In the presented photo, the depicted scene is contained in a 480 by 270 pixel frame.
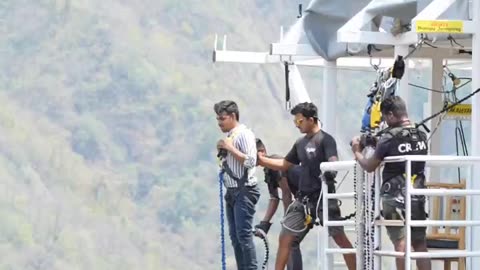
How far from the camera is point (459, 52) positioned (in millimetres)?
14547

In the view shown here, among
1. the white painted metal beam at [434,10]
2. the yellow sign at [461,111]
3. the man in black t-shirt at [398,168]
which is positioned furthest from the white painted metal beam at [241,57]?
the man in black t-shirt at [398,168]

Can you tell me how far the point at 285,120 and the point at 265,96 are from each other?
1.21m

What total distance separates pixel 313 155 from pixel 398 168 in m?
1.68

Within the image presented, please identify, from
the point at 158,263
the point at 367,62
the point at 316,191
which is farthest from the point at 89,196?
the point at 316,191

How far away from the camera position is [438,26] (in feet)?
37.1

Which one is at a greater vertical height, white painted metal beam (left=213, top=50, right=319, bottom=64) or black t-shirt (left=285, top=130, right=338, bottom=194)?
white painted metal beam (left=213, top=50, right=319, bottom=64)

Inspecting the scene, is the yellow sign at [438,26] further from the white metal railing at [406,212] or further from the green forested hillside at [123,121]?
the green forested hillside at [123,121]

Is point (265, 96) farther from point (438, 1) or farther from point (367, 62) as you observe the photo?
point (438, 1)

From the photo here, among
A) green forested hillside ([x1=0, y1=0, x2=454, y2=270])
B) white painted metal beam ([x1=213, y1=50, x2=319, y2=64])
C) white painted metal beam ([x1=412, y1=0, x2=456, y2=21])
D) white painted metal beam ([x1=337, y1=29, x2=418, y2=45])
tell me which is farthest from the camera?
green forested hillside ([x1=0, y1=0, x2=454, y2=270])

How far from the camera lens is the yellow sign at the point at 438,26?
37.0ft

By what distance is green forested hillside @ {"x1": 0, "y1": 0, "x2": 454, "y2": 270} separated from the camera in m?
39.0

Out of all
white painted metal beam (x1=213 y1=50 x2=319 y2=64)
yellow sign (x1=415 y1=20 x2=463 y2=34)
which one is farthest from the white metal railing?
white painted metal beam (x1=213 y1=50 x2=319 y2=64)

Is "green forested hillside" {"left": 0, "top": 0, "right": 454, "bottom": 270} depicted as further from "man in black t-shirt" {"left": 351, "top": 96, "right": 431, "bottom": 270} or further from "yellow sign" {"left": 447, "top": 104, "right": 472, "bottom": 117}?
"man in black t-shirt" {"left": 351, "top": 96, "right": 431, "bottom": 270}

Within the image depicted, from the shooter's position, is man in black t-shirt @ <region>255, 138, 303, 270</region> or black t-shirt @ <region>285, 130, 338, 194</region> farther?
man in black t-shirt @ <region>255, 138, 303, 270</region>
